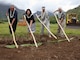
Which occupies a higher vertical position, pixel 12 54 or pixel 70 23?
pixel 12 54

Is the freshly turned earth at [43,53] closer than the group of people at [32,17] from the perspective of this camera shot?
Yes

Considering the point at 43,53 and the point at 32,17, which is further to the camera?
the point at 32,17

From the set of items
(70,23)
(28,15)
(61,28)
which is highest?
(28,15)

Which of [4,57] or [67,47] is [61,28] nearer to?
[67,47]

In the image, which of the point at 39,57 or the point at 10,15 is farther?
the point at 10,15

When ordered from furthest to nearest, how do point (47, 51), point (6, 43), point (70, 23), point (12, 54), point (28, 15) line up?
point (70, 23) → point (28, 15) → point (6, 43) → point (47, 51) → point (12, 54)

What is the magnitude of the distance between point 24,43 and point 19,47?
152cm

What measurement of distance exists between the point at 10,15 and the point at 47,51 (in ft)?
13.9

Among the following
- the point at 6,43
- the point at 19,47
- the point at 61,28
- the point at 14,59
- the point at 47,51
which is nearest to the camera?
the point at 14,59

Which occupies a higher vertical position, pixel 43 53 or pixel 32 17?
pixel 32 17

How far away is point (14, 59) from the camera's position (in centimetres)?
1038

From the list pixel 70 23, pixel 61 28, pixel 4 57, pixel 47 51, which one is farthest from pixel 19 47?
pixel 70 23

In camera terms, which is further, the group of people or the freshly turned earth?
the group of people

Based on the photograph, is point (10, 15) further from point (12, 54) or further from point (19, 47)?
point (12, 54)
